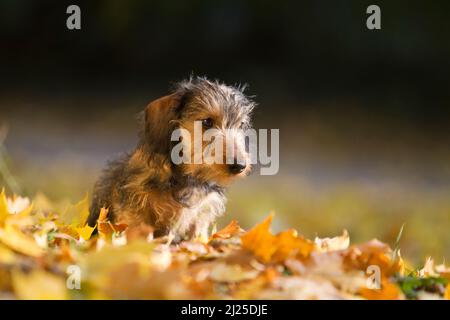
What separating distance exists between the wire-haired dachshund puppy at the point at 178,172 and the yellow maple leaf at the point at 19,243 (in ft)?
4.67

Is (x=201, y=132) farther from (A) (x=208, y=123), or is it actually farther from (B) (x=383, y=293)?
(B) (x=383, y=293)

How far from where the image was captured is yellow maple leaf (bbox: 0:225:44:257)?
7.94 ft

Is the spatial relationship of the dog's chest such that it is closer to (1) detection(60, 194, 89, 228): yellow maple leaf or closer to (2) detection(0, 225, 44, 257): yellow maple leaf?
(1) detection(60, 194, 89, 228): yellow maple leaf

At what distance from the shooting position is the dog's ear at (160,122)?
13.1ft

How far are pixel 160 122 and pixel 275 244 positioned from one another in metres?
1.54

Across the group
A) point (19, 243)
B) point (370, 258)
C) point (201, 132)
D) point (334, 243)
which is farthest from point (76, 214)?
point (370, 258)

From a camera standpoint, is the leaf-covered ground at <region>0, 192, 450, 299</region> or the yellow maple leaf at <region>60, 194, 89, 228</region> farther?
the yellow maple leaf at <region>60, 194, 89, 228</region>

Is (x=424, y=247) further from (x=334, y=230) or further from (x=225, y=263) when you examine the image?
(x=225, y=263)

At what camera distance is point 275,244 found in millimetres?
2711

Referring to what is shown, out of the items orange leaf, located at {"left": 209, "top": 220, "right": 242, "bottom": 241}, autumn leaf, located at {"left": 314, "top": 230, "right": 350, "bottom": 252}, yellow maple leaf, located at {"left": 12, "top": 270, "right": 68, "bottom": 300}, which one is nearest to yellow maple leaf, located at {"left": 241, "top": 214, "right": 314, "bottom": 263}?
autumn leaf, located at {"left": 314, "top": 230, "right": 350, "bottom": 252}

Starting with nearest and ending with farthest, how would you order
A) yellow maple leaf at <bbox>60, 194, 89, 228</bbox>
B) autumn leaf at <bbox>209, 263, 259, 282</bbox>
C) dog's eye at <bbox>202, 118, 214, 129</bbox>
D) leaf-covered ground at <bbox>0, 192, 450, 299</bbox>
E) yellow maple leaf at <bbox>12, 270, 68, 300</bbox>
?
yellow maple leaf at <bbox>12, 270, 68, 300</bbox>, leaf-covered ground at <bbox>0, 192, 450, 299</bbox>, autumn leaf at <bbox>209, 263, 259, 282</bbox>, yellow maple leaf at <bbox>60, 194, 89, 228</bbox>, dog's eye at <bbox>202, 118, 214, 129</bbox>

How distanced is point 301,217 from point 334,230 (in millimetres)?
504

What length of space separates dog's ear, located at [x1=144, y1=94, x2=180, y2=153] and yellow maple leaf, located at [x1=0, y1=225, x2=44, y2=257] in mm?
1555
